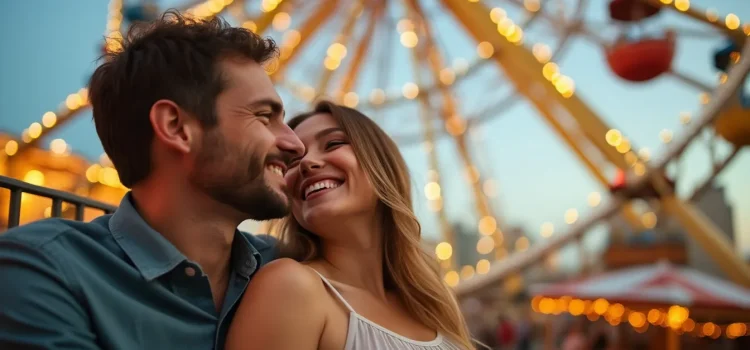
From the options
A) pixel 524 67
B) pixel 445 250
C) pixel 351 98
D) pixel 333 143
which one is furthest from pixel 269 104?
pixel 351 98

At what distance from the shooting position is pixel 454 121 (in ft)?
30.6

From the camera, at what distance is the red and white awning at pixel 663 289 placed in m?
4.64

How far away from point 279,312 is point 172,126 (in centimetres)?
36

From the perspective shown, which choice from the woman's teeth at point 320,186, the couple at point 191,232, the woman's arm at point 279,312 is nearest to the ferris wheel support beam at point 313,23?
the woman's teeth at point 320,186

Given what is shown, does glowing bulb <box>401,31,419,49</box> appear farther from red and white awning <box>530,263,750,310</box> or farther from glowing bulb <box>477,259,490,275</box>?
red and white awning <box>530,263,750,310</box>

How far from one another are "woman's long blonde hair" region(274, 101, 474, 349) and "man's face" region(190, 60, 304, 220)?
0.31 meters

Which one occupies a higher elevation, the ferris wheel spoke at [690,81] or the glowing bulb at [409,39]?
the ferris wheel spoke at [690,81]

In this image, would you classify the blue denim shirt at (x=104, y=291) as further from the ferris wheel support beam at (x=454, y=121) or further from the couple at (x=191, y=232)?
the ferris wheel support beam at (x=454, y=121)

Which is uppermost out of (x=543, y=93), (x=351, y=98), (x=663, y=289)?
(x=543, y=93)

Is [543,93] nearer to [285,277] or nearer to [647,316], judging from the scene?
[647,316]

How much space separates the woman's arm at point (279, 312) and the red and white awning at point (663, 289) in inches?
165

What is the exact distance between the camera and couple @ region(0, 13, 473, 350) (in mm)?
864

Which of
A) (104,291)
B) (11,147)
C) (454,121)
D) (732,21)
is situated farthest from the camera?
(454,121)

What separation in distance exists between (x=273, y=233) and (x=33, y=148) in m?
7.75
